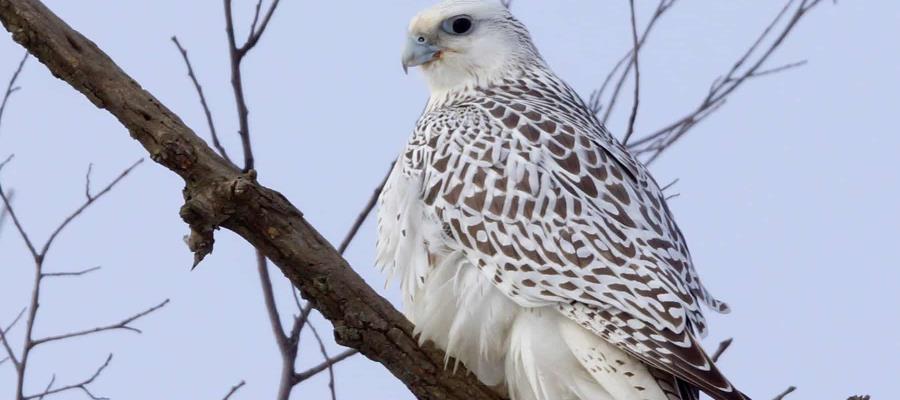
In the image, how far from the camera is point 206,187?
3596 millimetres

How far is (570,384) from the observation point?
3920 mm

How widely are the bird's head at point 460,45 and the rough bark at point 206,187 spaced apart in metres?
1.40

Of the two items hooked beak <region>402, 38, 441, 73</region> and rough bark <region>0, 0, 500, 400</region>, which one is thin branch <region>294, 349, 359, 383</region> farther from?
hooked beak <region>402, 38, 441, 73</region>

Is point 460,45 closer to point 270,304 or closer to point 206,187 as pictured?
point 270,304

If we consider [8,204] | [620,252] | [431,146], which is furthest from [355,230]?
[8,204]

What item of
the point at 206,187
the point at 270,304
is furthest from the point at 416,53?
the point at 206,187

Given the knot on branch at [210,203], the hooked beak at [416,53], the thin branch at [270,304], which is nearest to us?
the knot on branch at [210,203]

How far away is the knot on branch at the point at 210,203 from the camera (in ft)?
11.6

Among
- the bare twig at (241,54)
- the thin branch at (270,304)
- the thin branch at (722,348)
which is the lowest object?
the thin branch at (722,348)

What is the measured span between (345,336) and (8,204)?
1.54 meters

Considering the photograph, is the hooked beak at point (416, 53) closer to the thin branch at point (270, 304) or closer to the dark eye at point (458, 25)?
the dark eye at point (458, 25)

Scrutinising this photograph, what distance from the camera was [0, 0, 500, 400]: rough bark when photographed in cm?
359

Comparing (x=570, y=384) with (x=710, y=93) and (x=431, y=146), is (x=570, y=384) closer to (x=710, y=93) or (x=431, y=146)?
(x=431, y=146)

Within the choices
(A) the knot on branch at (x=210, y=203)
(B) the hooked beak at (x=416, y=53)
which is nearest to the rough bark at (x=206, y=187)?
(A) the knot on branch at (x=210, y=203)
